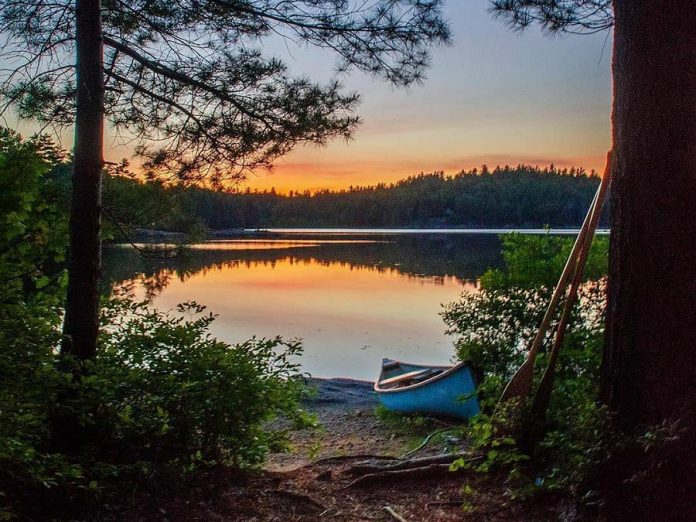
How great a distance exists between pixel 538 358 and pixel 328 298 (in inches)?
915

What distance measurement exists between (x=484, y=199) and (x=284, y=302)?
63.6 metres

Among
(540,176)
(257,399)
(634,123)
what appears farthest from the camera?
(540,176)

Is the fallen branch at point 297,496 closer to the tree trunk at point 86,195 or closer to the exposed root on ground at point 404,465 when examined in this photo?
the exposed root on ground at point 404,465

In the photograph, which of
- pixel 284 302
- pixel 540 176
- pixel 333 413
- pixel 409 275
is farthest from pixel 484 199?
pixel 333 413

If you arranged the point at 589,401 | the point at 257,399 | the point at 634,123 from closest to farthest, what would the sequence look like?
the point at 634,123 → the point at 589,401 → the point at 257,399

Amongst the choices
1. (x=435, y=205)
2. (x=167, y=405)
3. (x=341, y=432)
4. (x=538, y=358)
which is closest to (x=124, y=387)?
(x=167, y=405)

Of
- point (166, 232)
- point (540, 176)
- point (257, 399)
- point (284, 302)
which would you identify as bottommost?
point (284, 302)

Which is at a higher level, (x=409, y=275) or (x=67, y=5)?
(x=67, y=5)

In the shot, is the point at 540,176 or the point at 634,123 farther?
the point at 540,176

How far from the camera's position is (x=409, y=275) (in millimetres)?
35031

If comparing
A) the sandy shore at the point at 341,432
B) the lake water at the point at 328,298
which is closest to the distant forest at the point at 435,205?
the lake water at the point at 328,298

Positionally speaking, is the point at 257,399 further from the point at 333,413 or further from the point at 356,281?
the point at 356,281

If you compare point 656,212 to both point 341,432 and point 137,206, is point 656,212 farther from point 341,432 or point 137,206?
point 341,432

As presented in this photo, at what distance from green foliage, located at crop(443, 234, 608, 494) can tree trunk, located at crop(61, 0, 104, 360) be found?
2816mm
